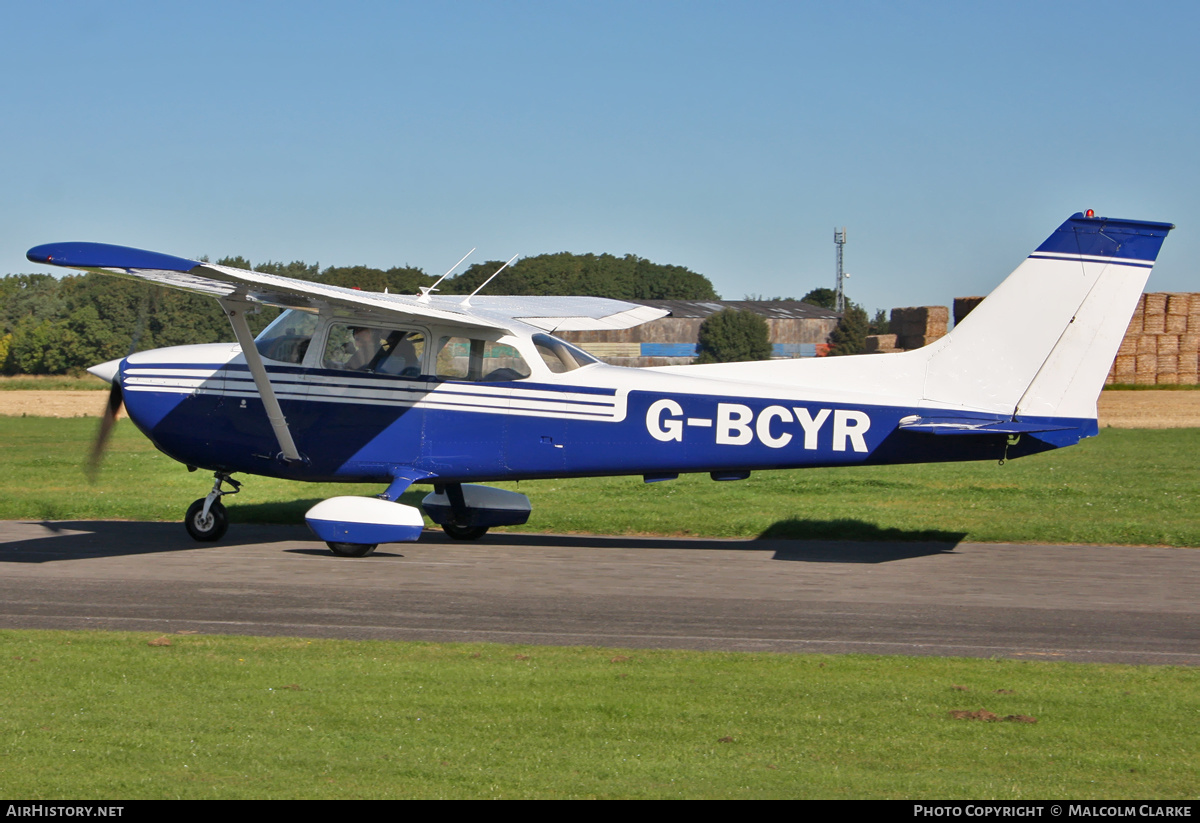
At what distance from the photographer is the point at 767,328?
57844mm

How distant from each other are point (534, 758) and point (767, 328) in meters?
54.3

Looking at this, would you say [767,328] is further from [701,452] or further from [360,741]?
[360,741]

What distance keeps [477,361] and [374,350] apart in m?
1.07

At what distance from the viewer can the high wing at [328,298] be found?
26.7 ft

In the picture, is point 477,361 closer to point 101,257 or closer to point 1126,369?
point 101,257

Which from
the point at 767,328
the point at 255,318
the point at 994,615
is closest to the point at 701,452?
the point at 994,615

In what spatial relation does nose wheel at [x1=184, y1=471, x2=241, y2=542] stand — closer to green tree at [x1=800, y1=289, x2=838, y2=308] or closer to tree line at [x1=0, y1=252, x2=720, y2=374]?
tree line at [x1=0, y1=252, x2=720, y2=374]

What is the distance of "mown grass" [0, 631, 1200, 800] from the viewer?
4406mm

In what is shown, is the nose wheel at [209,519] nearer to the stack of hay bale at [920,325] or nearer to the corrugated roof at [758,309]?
the stack of hay bale at [920,325]

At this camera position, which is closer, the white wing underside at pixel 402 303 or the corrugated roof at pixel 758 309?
the white wing underside at pixel 402 303

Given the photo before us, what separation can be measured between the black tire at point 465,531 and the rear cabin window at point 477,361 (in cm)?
203

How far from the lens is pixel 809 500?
1468 cm

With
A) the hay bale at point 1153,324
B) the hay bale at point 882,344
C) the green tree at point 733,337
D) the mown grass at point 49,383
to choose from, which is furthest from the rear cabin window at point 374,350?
the green tree at point 733,337
